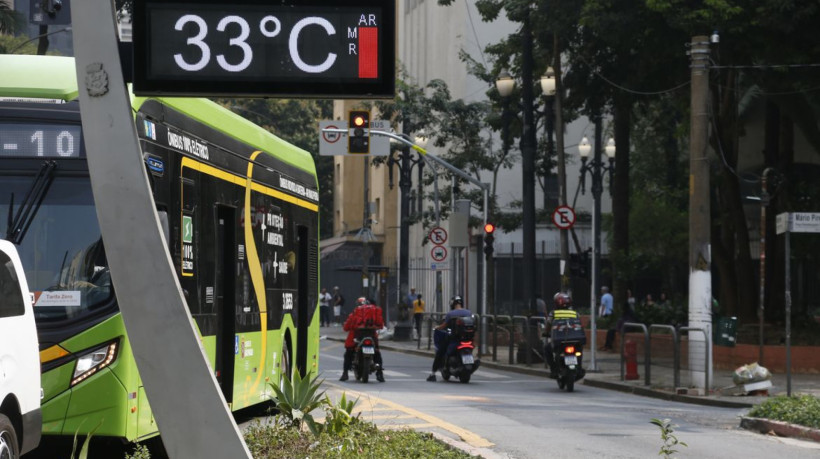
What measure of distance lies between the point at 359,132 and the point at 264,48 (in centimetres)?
2230

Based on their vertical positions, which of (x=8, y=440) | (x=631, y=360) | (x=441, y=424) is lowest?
(x=441, y=424)

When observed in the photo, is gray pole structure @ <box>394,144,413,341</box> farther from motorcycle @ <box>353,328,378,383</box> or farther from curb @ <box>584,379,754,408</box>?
motorcycle @ <box>353,328,378,383</box>

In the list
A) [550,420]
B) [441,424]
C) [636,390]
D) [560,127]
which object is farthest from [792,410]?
[560,127]

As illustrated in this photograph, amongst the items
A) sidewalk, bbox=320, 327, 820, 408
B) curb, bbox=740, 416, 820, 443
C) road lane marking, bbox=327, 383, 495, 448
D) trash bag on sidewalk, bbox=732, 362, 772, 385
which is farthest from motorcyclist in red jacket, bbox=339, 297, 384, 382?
curb, bbox=740, 416, 820, 443

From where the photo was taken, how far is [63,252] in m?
10.4

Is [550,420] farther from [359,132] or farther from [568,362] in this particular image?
[359,132]

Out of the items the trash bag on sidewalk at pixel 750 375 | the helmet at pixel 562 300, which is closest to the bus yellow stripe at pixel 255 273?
the helmet at pixel 562 300

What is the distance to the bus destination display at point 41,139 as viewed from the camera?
10578 millimetres

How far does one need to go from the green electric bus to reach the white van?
2.64 feet

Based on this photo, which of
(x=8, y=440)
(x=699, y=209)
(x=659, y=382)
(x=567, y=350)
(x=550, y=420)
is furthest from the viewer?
(x=659, y=382)

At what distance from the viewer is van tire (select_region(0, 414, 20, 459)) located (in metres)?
8.55

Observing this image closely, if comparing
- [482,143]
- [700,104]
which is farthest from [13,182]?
[482,143]

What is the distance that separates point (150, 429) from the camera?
36.2 feet

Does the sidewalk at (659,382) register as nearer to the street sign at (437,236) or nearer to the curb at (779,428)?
the curb at (779,428)
